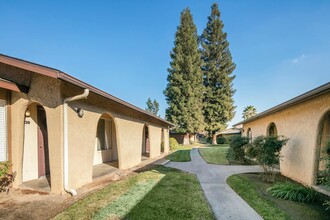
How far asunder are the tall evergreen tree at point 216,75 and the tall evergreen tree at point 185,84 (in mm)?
2537

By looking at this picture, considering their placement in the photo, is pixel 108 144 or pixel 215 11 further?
pixel 215 11

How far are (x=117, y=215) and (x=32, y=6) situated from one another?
11.5 m

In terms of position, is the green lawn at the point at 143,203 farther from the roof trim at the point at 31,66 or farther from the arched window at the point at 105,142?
the arched window at the point at 105,142

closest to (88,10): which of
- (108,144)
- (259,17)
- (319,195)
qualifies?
(108,144)

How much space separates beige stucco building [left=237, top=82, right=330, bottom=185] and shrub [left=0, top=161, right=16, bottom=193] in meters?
9.18

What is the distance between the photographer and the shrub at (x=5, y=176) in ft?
18.1

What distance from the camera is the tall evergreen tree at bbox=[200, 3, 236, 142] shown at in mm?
34281

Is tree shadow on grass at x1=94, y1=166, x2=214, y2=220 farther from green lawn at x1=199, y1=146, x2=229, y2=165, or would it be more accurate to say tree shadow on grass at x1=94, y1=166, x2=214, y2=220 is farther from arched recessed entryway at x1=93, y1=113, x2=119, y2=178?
green lawn at x1=199, y1=146, x2=229, y2=165

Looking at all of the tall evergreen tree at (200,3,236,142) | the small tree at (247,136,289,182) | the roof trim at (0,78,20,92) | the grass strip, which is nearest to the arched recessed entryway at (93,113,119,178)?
the roof trim at (0,78,20,92)

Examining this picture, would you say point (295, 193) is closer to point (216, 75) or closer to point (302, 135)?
point (302, 135)

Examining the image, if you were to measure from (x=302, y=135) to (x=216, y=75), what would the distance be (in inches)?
1123

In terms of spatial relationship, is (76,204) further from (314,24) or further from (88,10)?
Result: (314,24)

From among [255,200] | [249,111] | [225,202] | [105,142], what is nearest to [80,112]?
[225,202]

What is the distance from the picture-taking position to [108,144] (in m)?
11.6
